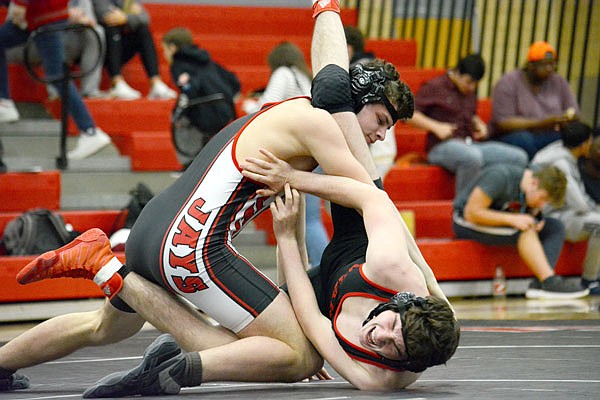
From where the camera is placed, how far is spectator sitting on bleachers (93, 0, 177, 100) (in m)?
7.72

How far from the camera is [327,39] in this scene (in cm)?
378

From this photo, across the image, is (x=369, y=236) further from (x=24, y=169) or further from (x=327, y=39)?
(x=24, y=169)

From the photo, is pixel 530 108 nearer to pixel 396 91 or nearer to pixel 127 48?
pixel 127 48

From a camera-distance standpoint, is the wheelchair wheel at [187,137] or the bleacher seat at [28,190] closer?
the bleacher seat at [28,190]

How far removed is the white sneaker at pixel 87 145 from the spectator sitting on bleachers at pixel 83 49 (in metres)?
0.38

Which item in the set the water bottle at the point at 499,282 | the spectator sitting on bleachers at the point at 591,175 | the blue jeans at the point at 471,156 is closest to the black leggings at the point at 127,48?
the blue jeans at the point at 471,156

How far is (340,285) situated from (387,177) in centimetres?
420

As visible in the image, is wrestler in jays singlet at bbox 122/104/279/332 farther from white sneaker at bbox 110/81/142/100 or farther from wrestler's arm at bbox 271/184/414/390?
white sneaker at bbox 110/81/142/100

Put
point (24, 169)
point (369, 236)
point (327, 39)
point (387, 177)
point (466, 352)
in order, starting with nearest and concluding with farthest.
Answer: point (369, 236), point (327, 39), point (466, 352), point (24, 169), point (387, 177)

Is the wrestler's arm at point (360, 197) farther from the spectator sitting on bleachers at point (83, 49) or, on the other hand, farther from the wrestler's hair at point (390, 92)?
the spectator sitting on bleachers at point (83, 49)

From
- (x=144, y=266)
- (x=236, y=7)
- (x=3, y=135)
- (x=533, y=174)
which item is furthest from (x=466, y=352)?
(x=236, y=7)

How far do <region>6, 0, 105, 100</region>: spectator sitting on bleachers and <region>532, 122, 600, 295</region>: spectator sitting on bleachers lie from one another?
2799 millimetres

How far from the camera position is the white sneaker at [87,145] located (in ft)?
23.5

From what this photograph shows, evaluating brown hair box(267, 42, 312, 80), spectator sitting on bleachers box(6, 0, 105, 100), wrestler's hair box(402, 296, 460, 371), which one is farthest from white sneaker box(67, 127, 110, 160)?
wrestler's hair box(402, 296, 460, 371)
